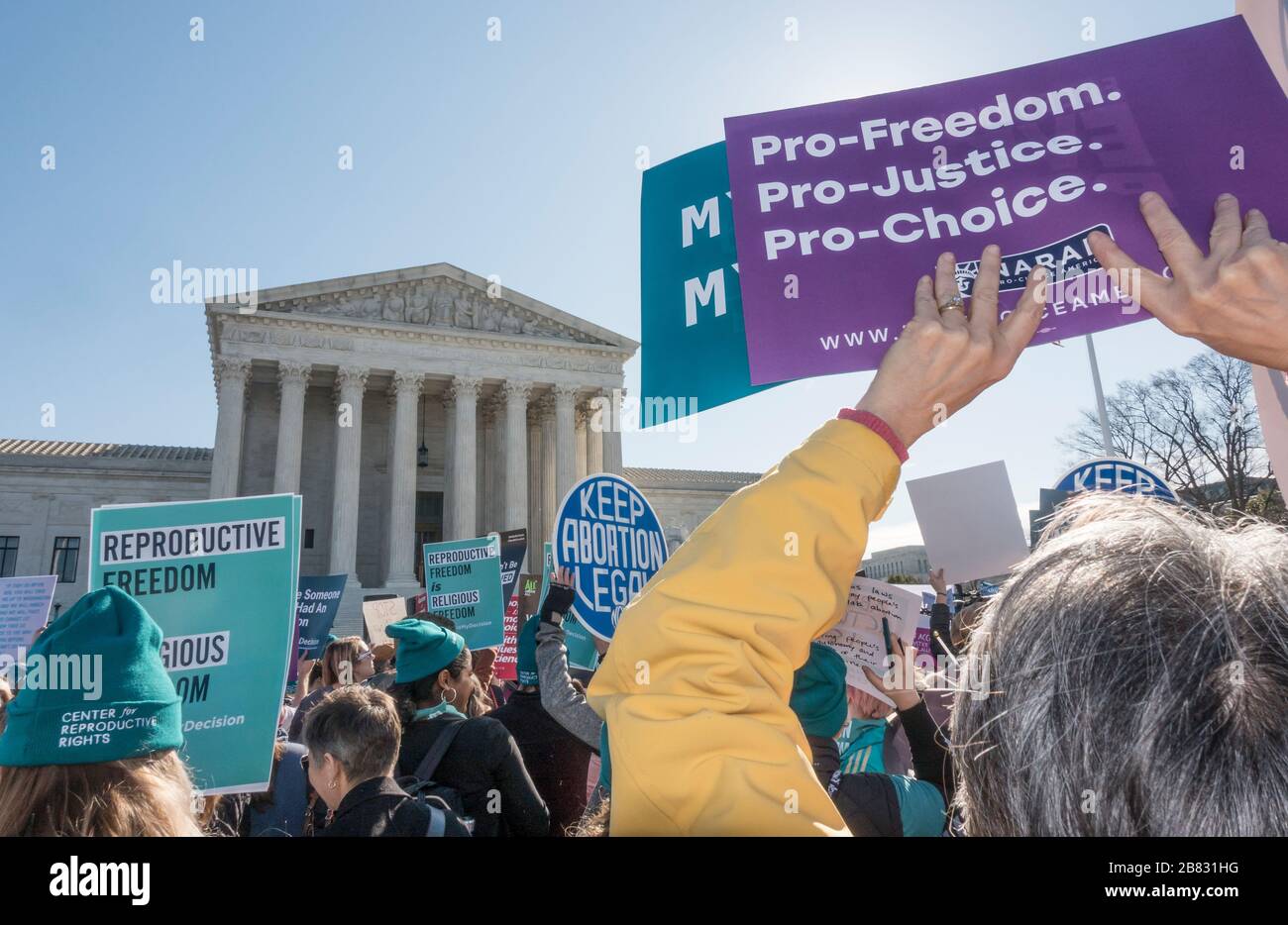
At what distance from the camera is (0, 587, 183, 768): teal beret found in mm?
1835

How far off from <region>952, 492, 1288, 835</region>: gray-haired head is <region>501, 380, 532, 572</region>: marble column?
A: 3670 centimetres

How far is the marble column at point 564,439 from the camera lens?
3891 centimetres

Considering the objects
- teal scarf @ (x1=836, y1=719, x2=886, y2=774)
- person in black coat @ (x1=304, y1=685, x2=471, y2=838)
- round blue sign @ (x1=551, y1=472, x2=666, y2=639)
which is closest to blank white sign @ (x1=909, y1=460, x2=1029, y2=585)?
teal scarf @ (x1=836, y1=719, x2=886, y2=774)

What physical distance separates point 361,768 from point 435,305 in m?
38.8

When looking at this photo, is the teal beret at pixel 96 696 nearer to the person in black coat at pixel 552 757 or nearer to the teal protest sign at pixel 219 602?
the teal protest sign at pixel 219 602

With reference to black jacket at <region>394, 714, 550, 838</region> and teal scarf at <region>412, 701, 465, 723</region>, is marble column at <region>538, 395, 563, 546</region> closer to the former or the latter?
teal scarf at <region>412, 701, 465, 723</region>

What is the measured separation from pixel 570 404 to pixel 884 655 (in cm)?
3754

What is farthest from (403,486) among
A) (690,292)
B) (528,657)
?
(690,292)

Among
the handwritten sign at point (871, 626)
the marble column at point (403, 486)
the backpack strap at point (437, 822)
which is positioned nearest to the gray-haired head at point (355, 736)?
the backpack strap at point (437, 822)

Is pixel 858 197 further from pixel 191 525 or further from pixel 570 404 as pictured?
pixel 570 404

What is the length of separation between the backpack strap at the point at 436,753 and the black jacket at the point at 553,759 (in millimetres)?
802
